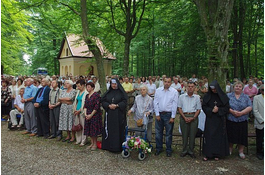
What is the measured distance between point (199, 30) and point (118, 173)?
1286 centimetres

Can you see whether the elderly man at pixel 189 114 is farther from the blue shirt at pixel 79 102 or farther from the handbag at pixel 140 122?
the blue shirt at pixel 79 102

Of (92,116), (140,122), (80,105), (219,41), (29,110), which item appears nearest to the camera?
(140,122)

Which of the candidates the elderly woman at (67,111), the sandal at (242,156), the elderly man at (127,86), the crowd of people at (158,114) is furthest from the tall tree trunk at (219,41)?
the elderly man at (127,86)

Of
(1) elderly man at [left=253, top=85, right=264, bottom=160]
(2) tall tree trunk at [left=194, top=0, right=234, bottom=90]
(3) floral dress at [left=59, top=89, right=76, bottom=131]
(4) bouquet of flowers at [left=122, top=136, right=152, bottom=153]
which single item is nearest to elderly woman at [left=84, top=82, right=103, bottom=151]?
(3) floral dress at [left=59, top=89, right=76, bottom=131]

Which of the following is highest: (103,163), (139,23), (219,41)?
(139,23)

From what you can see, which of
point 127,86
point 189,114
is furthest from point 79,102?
point 127,86

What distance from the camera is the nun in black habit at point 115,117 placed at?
5695 mm

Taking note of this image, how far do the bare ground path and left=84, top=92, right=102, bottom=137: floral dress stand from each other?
0.52 meters

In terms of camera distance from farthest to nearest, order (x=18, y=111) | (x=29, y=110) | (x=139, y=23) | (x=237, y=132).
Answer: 1. (x=139, y=23)
2. (x=18, y=111)
3. (x=29, y=110)
4. (x=237, y=132)

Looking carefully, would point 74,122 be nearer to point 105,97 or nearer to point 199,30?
point 105,97

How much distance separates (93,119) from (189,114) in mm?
2641

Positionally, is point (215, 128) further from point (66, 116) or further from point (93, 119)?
point (66, 116)

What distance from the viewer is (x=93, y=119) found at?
6.02 metres

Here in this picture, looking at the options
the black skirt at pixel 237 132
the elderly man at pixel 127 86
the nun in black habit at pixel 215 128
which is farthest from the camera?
the elderly man at pixel 127 86
